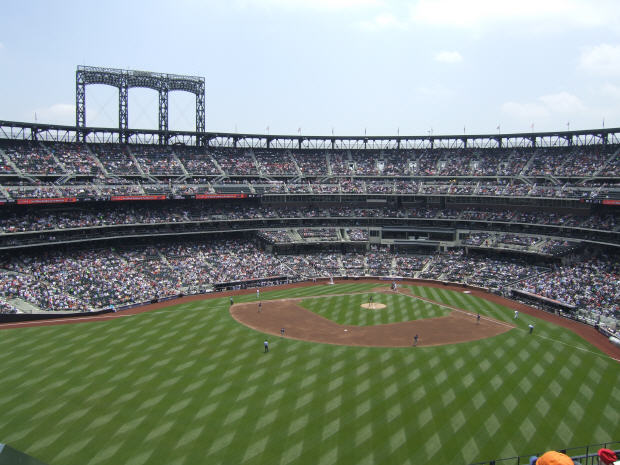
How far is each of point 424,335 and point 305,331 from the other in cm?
1078

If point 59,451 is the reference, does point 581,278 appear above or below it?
above

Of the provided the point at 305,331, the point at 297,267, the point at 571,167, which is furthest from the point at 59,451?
the point at 571,167

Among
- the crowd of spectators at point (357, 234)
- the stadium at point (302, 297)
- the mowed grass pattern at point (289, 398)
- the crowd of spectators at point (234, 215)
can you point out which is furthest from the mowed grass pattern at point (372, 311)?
the crowd of spectators at point (234, 215)

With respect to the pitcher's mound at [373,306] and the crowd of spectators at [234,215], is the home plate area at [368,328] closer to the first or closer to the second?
the pitcher's mound at [373,306]

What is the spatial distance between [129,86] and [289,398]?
65.1m

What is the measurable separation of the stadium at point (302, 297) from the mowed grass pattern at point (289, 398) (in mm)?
168

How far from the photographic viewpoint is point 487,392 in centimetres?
2892

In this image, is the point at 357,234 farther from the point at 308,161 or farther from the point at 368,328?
the point at 368,328

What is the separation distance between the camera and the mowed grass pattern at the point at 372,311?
45.5 m

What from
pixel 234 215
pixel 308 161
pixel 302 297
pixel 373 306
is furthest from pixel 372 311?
pixel 308 161

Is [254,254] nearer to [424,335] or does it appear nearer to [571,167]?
[424,335]

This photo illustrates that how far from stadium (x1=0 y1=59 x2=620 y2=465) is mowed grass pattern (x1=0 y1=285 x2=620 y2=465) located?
0.17 metres

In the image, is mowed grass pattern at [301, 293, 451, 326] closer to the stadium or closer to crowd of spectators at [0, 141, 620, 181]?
the stadium

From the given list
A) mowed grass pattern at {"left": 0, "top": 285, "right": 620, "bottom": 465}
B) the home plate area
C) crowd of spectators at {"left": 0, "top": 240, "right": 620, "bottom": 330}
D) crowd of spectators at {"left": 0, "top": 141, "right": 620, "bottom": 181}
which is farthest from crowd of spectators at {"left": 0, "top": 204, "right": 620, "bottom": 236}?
the home plate area
